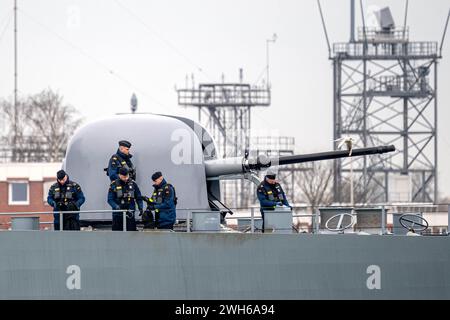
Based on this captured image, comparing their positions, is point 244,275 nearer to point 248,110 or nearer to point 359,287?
point 359,287

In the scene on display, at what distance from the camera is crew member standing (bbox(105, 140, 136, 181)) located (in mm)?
26469

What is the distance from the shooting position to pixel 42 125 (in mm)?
78125

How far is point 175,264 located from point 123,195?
5.43 ft

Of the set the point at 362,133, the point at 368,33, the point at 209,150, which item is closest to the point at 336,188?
the point at 362,133

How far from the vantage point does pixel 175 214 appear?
1046 inches

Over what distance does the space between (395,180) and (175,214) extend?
1767 inches

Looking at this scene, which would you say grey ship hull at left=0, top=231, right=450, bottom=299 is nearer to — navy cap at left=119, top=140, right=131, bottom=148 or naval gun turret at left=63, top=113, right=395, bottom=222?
navy cap at left=119, top=140, right=131, bottom=148

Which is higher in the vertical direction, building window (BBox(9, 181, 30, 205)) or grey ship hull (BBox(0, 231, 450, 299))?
building window (BBox(9, 181, 30, 205))

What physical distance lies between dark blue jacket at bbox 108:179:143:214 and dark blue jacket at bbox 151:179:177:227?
0.36 m

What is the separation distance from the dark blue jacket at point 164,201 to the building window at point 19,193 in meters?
31.5

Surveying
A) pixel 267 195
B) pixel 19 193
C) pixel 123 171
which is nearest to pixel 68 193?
pixel 123 171

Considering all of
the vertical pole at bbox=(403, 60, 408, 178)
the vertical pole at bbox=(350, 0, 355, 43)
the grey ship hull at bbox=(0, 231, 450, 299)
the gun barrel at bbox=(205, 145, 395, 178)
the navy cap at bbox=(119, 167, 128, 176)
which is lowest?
the grey ship hull at bbox=(0, 231, 450, 299)

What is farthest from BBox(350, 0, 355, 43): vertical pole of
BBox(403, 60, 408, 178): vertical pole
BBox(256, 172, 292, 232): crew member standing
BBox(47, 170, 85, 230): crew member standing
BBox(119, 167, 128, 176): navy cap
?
BBox(119, 167, 128, 176): navy cap

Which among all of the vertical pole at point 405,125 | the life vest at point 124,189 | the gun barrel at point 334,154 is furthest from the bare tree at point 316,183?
the life vest at point 124,189
